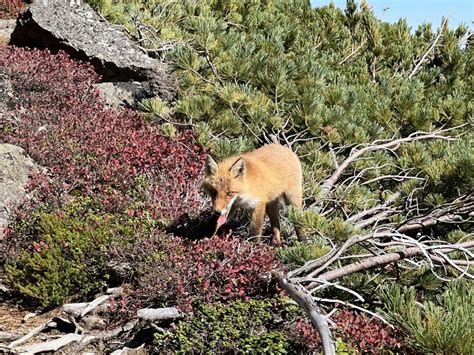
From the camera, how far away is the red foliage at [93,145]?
23.5 ft

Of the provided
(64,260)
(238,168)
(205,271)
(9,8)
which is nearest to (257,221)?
(238,168)

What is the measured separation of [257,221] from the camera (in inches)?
255

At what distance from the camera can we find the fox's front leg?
6434 mm

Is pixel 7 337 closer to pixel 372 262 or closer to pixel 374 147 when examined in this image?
pixel 372 262

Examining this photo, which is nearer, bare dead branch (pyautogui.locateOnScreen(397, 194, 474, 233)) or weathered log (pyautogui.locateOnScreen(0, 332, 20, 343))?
weathered log (pyautogui.locateOnScreen(0, 332, 20, 343))

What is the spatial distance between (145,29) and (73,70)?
8.24ft

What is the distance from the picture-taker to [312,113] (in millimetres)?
8500

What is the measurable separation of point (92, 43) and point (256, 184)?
239 inches

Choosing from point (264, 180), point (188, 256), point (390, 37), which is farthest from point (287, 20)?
point (188, 256)

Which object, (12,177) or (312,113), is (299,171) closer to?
(312,113)

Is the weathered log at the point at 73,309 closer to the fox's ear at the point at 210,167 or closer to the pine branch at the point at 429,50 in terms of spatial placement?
the fox's ear at the point at 210,167

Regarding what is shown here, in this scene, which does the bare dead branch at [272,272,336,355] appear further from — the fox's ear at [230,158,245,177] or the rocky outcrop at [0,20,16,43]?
the rocky outcrop at [0,20,16,43]

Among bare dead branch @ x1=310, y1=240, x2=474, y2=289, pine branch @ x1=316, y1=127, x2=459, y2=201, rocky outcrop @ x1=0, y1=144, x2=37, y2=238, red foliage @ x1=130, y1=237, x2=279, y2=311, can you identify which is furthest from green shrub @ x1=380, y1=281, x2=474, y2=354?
rocky outcrop @ x1=0, y1=144, x2=37, y2=238

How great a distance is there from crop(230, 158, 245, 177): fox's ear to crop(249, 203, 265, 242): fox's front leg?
0.52 metres
